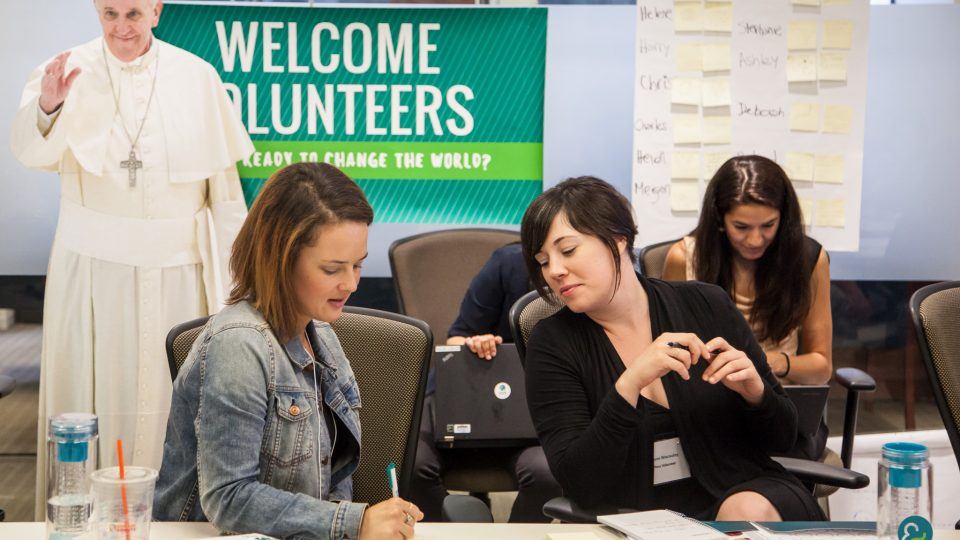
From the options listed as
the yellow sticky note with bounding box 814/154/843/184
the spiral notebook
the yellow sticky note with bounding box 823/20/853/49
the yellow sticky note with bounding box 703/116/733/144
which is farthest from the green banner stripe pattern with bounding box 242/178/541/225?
the spiral notebook

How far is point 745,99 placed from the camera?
13.3ft

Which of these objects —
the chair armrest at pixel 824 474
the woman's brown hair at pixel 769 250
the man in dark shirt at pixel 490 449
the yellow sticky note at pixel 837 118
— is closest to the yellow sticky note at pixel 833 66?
the yellow sticky note at pixel 837 118

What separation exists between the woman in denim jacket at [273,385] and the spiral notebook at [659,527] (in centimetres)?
34

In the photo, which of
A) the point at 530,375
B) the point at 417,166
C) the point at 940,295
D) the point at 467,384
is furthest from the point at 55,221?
the point at 940,295

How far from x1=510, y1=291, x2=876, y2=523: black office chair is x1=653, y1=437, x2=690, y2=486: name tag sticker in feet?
0.68

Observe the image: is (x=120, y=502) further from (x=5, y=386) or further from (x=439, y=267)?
(x=439, y=267)

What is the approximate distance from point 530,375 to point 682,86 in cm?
208

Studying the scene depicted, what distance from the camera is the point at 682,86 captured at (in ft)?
13.2

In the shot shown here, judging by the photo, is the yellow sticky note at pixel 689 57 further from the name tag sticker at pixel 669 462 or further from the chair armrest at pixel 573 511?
the chair armrest at pixel 573 511

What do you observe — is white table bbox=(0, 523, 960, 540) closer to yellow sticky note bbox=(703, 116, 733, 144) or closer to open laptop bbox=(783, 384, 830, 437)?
open laptop bbox=(783, 384, 830, 437)

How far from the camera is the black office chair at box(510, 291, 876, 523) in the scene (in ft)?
6.65

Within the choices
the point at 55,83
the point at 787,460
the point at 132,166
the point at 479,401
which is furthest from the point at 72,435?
the point at 55,83

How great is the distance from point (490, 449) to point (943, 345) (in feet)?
4.36

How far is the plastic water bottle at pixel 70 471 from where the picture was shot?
5.14 ft
